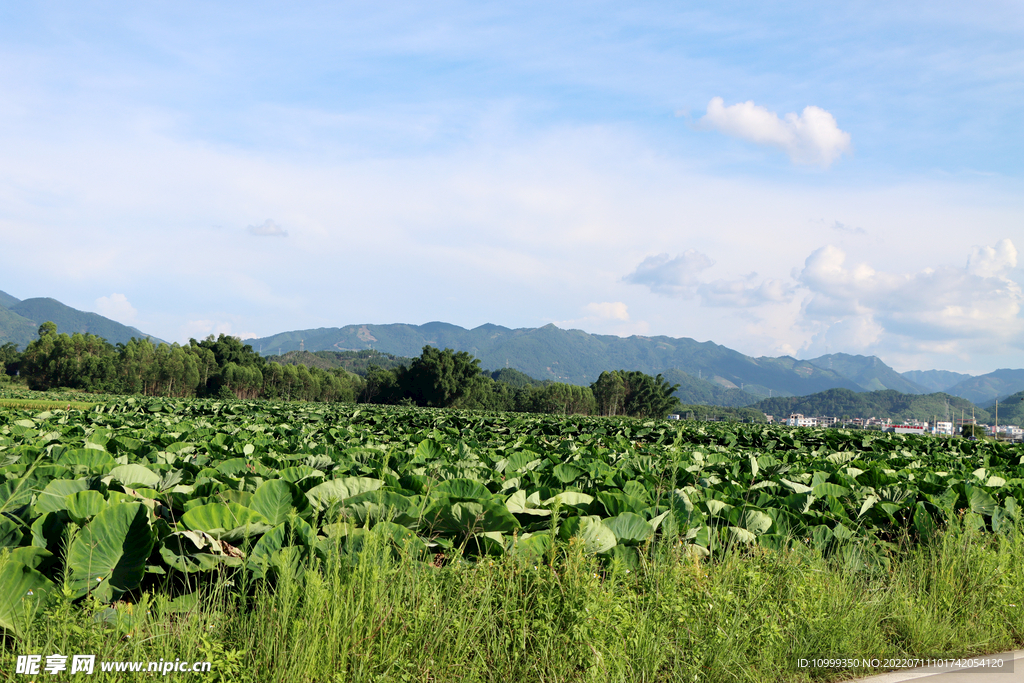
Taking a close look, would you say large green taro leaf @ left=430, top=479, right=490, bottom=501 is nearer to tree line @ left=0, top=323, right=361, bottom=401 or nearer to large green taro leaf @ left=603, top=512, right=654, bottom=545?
large green taro leaf @ left=603, top=512, right=654, bottom=545

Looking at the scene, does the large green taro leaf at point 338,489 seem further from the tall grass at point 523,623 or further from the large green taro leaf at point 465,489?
the tall grass at point 523,623

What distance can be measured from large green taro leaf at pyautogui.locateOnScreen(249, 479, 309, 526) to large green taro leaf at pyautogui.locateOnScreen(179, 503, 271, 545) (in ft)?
0.84

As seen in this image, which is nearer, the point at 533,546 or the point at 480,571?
the point at 480,571

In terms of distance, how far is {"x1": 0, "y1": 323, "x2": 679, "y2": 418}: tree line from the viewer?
89250 millimetres

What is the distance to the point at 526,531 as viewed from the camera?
425cm

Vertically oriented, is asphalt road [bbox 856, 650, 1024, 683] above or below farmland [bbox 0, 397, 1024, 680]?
below

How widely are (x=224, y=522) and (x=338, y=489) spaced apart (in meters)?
0.89

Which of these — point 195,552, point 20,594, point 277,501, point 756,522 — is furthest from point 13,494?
point 756,522

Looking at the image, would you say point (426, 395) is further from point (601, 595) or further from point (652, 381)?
point (601, 595)

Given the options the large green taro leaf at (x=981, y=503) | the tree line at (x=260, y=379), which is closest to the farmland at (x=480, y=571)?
the large green taro leaf at (x=981, y=503)

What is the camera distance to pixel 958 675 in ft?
12.7

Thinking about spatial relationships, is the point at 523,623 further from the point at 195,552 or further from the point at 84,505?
the point at 84,505

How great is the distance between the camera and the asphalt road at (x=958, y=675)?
3.78 meters

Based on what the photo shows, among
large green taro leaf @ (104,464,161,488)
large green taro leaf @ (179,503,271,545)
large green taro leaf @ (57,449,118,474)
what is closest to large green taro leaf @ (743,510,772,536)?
large green taro leaf @ (179,503,271,545)
